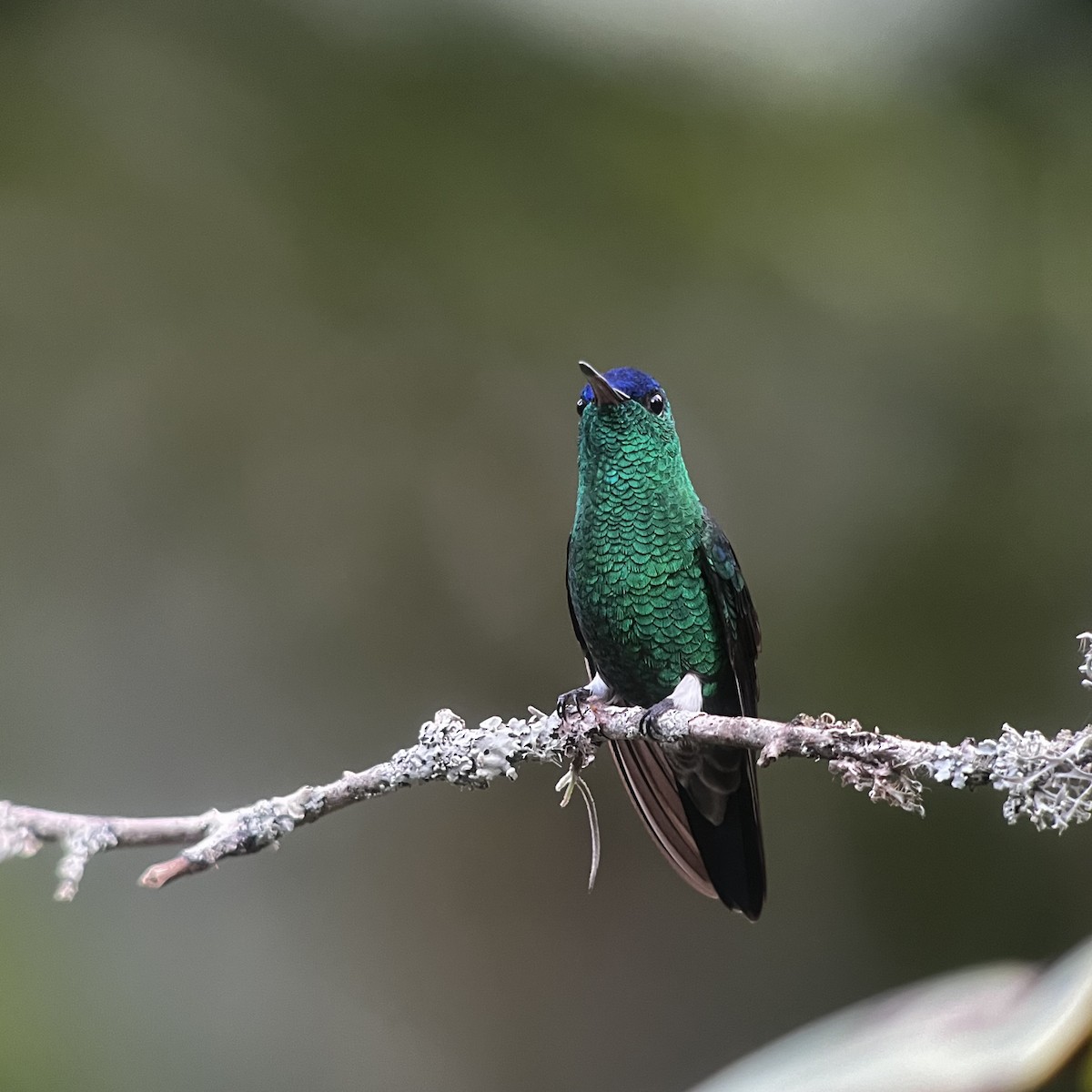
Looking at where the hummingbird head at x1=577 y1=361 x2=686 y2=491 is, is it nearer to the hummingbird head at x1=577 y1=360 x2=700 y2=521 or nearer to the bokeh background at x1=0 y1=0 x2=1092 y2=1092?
the hummingbird head at x1=577 y1=360 x2=700 y2=521

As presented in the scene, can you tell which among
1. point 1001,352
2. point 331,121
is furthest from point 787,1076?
point 331,121

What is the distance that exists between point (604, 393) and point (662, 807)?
2.13 feet

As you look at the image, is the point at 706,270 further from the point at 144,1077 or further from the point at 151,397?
the point at 144,1077

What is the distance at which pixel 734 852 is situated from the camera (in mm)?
1541

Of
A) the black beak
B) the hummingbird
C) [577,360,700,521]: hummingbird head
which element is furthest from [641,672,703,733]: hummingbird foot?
the black beak

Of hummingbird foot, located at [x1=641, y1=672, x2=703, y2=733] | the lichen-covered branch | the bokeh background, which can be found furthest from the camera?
the bokeh background

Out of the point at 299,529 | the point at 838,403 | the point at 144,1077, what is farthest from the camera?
the point at 838,403

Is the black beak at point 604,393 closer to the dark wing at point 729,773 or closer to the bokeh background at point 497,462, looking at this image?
the dark wing at point 729,773

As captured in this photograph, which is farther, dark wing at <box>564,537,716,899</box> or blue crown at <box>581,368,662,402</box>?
dark wing at <box>564,537,716,899</box>

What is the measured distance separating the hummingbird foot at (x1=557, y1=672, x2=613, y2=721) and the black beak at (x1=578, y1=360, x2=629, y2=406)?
1.37 feet

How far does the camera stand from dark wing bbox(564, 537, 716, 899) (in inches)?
61.0

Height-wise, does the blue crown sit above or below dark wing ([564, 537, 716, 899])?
above

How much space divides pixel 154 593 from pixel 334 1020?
744 mm

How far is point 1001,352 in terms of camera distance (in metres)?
2.01
